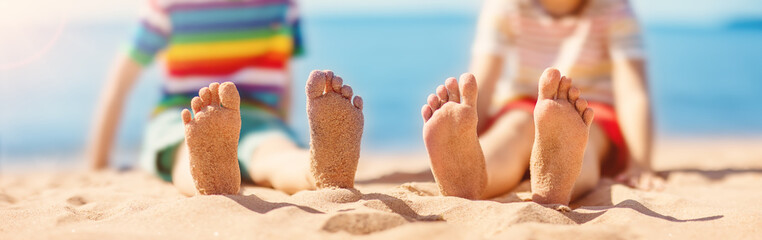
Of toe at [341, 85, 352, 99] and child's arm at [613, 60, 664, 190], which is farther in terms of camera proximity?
child's arm at [613, 60, 664, 190]

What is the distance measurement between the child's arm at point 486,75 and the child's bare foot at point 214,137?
1.11 metres

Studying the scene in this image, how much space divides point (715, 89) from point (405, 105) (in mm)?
4319

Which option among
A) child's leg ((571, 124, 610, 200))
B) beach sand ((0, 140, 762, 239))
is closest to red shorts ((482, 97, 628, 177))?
child's leg ((571, 124, 610, 200))

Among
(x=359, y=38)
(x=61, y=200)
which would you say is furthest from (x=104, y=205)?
(x=359, y=38)

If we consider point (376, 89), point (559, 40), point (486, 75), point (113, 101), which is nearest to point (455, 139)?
point (486, 75)

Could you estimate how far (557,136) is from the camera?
1545 mm

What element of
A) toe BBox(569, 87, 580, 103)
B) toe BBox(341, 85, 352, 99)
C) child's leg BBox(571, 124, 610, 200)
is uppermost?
toe BBox(341, 85, 352, 99)

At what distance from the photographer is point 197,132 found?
1523mm

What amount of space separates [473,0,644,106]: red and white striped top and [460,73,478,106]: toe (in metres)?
0.98

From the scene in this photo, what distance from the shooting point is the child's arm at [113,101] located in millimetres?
2678

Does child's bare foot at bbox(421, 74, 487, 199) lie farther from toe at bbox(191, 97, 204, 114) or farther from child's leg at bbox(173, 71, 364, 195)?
toe at bbox(191, 97, 204, 114)

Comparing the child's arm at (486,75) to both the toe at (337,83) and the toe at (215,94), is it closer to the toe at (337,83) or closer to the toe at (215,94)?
the toe at (337,83)

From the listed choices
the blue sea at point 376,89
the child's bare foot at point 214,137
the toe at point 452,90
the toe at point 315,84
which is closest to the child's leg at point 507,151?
the toe at point 452,90

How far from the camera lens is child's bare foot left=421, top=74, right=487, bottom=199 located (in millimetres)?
1531
